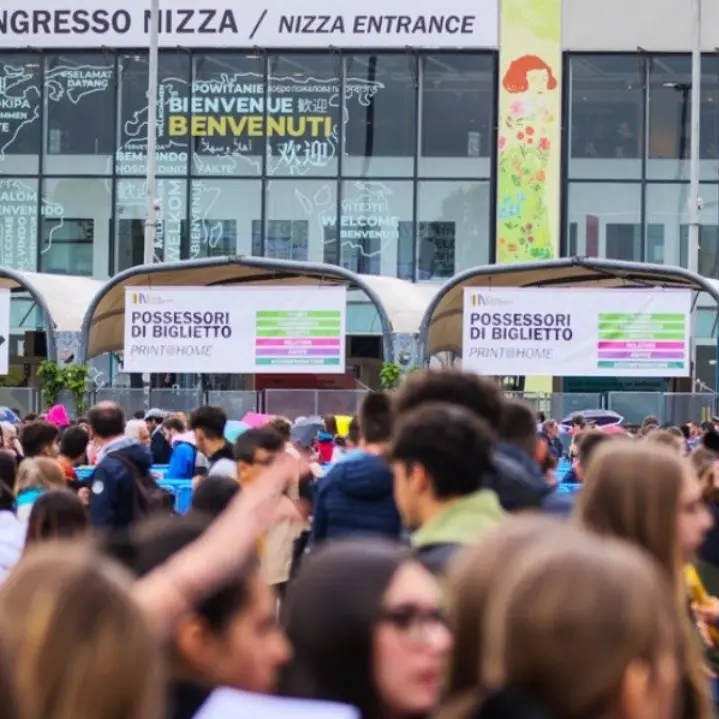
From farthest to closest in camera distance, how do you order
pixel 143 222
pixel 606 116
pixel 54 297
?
pixel 143 222 → pixel 606 116 → pixel 54 297

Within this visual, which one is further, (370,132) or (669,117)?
(370,132)

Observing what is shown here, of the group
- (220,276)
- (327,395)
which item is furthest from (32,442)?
(220,276)

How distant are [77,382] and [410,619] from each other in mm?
22782

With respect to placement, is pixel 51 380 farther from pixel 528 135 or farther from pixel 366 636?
pixel 366 636

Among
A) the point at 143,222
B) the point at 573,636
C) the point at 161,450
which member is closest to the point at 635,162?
the point at 143,222

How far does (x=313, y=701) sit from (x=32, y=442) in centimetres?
854

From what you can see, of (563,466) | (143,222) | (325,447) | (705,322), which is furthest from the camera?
(143,222)

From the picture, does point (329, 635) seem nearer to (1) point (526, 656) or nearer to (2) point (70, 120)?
(1) point (526, 656)

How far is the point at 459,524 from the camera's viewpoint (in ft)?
16.5

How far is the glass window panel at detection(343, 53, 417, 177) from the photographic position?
3784 centimetres

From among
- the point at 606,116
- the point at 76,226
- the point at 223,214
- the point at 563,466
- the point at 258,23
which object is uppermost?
the point at 258,23

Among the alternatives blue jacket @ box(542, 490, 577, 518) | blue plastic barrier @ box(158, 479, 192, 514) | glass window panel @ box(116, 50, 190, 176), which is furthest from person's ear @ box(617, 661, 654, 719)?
glass window panel @ box(116, 50, 190, 176)

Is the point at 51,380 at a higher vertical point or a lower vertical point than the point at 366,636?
lower

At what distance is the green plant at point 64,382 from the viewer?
25.7 metres
